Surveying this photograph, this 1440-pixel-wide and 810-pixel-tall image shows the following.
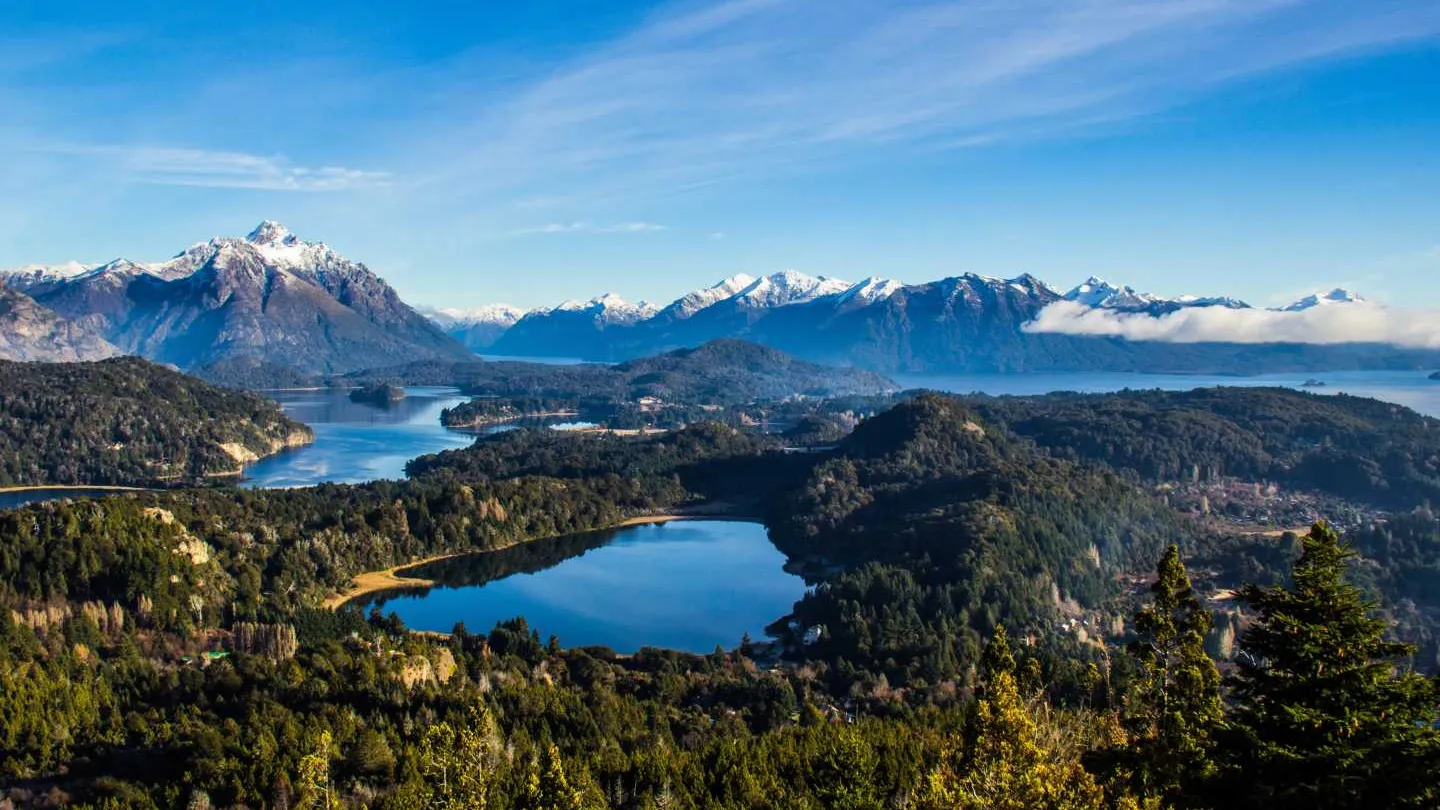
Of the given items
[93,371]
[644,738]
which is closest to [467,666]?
[644,738]

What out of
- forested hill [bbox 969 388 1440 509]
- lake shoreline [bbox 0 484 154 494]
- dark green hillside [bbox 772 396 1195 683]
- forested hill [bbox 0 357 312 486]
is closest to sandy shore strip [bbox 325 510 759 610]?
dark green hillside [bbox 772 396 1195 683]

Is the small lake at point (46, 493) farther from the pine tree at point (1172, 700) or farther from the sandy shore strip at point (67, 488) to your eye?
the pine tree at point (1172, 700)

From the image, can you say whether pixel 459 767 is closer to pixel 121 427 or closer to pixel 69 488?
pixel 69 488

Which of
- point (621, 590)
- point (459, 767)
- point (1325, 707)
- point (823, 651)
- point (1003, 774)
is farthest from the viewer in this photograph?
point (621, 590)

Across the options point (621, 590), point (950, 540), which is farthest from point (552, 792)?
point (950, 540)

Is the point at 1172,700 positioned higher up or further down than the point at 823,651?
higher up

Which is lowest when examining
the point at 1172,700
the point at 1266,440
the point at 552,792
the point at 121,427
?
the point at 1266,440

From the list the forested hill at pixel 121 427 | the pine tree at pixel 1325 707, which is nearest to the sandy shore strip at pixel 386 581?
the forested hill at pixel 121 427
